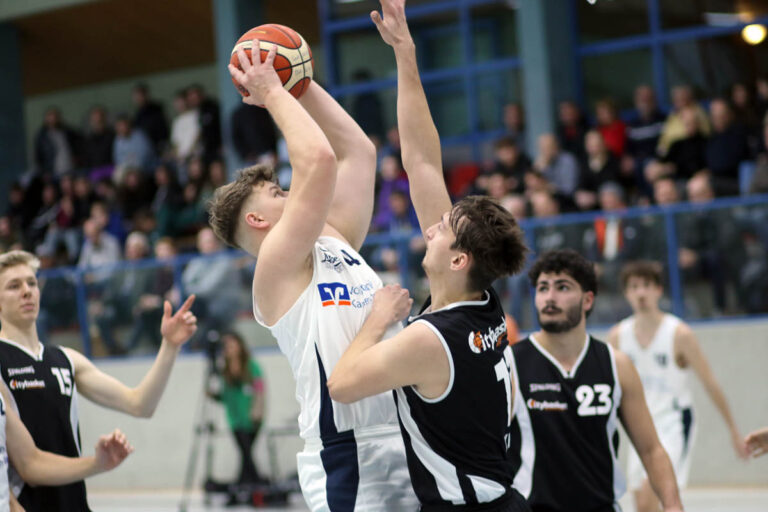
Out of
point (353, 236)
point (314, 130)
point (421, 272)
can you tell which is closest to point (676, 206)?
point (421, 272)

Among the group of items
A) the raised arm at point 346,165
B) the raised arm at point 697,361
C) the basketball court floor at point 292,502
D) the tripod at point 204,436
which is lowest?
the basketball court floor at point 292,502

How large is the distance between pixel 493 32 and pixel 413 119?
1158cm

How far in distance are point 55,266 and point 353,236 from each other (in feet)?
38.0

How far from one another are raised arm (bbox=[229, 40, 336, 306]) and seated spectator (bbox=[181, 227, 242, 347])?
8.43 meters

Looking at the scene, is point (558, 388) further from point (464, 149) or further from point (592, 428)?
point (464, 149)

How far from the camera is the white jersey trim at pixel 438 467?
341cm

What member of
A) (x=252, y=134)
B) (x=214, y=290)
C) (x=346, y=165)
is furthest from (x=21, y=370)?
(x=252, y=134)

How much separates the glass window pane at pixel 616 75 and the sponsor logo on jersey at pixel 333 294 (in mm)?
11275

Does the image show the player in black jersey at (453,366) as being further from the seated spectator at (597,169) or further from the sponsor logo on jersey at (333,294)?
the seated spectator at (597,169)

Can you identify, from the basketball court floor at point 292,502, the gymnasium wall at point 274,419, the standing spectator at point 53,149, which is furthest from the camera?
the standing spectator at point 53,149

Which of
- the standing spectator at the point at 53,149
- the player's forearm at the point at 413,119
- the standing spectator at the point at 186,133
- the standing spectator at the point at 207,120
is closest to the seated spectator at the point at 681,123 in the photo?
the standing spectator at the point at 207,120

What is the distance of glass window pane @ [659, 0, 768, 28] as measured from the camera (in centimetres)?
1380

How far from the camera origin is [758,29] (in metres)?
13.5

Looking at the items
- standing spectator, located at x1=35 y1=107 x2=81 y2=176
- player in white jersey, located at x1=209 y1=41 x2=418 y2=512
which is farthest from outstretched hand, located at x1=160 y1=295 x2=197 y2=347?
standing spectator, located at x1=35 y1=107 x2=81 y2=176
